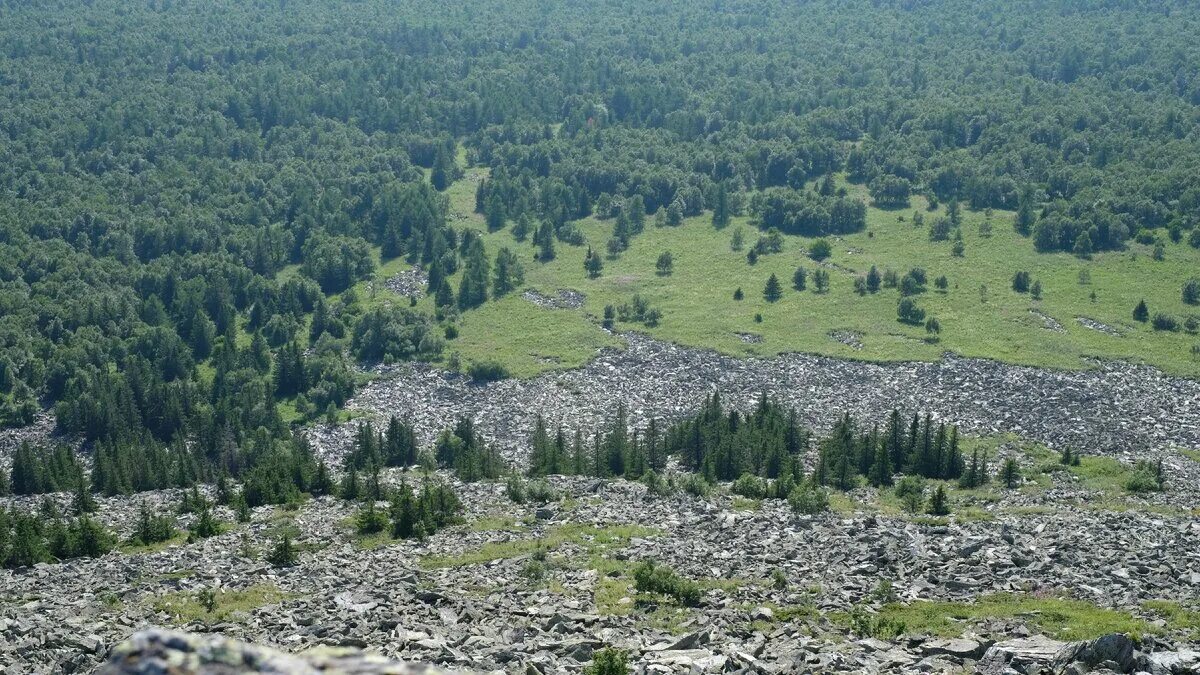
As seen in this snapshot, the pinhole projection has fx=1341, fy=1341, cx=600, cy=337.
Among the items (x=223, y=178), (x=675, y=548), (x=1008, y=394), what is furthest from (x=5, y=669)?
(x=223, y=178)

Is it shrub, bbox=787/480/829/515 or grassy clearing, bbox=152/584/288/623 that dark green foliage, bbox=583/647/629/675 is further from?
shrub, bbox=787/480/829/515

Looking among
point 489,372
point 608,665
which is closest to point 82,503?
point 608,665

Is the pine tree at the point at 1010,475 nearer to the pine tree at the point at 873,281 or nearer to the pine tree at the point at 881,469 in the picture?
the pine tree at the point at 881,469

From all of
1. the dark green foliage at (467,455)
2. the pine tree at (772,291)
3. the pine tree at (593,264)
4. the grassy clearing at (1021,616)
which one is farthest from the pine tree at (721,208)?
→ the grassy clearing at (1021,616)

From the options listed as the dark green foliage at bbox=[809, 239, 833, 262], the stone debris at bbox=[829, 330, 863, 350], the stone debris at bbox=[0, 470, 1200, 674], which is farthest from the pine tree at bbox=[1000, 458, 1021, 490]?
the dark green foliage at bbox=[809, 239, 833, 262]

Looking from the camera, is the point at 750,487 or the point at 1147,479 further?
the point at 1147,479

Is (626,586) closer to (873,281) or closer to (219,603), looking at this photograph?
(219,603)
